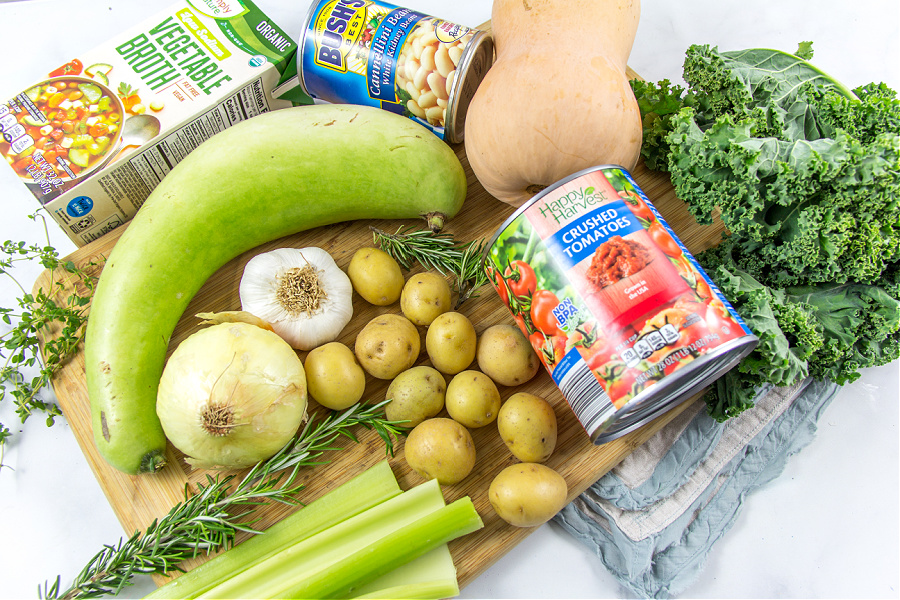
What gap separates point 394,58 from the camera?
166 centimetres

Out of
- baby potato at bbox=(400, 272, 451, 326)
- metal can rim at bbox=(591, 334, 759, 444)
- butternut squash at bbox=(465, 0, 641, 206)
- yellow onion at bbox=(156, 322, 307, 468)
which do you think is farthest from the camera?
baby potato at bbox=(400, 272, 451, 326)

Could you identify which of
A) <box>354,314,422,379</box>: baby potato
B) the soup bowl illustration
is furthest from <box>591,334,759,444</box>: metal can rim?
the soup bowl illustration

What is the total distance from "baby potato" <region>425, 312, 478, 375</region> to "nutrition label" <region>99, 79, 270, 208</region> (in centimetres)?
79

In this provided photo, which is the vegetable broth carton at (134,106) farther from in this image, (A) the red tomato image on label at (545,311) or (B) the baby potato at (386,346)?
(A) the red tomato image on label at (545,311)

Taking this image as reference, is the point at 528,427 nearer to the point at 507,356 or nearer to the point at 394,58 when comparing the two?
the point at 507,356

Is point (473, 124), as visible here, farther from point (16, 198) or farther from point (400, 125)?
point (16, 198)

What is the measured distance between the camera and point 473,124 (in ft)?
5.09

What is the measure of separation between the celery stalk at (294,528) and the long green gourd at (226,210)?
10.3 inches

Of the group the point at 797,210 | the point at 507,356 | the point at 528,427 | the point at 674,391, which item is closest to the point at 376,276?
the point at 507,356

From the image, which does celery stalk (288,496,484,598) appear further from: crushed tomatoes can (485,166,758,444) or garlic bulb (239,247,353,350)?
garlic bulb (239,247,353,350)

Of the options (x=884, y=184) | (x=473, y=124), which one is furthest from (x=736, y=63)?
(x=473, y=124)

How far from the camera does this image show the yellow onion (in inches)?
52.3

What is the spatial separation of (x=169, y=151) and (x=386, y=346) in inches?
30.4

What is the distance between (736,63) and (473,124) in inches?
26.3
